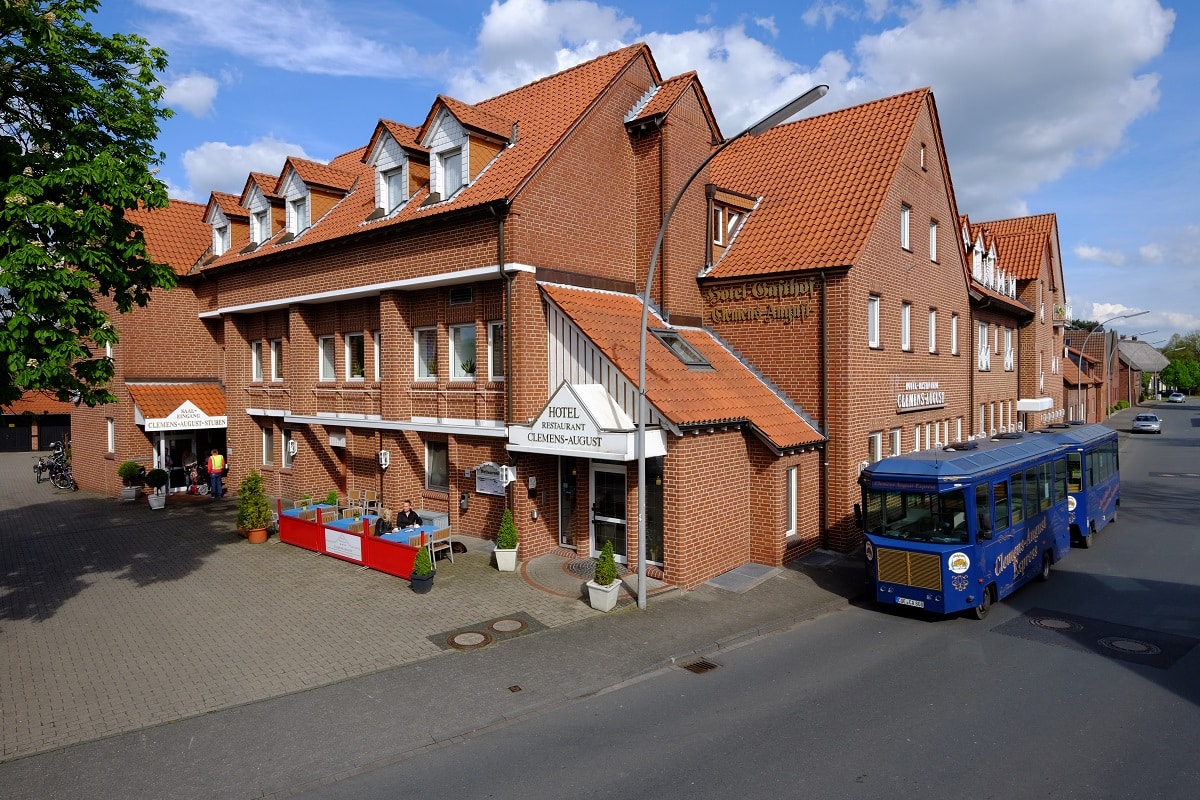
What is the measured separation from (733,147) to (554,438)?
526 inches

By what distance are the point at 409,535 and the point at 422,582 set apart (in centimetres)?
195

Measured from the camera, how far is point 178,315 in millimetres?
24812

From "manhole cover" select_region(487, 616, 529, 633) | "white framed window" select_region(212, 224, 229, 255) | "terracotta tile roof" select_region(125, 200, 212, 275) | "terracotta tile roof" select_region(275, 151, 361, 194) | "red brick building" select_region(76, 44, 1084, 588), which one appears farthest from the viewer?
"terracotta tile roof" select_region(125, 200, 212, 275)

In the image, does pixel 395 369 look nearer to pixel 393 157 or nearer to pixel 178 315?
pixel 393 157

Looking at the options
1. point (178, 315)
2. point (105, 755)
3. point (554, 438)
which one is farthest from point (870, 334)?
point (178, 315)

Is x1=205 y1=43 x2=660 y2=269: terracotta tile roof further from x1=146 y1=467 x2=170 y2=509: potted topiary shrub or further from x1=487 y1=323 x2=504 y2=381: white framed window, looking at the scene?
x1=146 y1=467 x2=170 y2=509: potted topiary shrub

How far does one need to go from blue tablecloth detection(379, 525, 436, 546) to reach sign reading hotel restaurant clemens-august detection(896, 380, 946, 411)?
1207cm

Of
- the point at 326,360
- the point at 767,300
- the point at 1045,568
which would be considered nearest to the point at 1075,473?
the point at 1045,568

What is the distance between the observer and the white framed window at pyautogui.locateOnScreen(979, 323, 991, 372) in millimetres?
26172

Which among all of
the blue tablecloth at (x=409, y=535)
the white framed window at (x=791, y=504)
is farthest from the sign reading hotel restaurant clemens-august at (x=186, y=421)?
the white framed window at (x=791, y=504)

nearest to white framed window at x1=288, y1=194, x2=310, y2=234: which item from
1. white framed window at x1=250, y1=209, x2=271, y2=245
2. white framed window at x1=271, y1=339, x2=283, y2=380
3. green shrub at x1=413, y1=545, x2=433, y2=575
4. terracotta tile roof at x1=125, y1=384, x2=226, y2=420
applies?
white framed window at x1=250, y1=209, x2=271, y2=245

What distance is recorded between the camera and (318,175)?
21.1 meters

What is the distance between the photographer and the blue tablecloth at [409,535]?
48.0ft

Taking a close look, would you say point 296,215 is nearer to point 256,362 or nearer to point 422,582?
point 256,362
